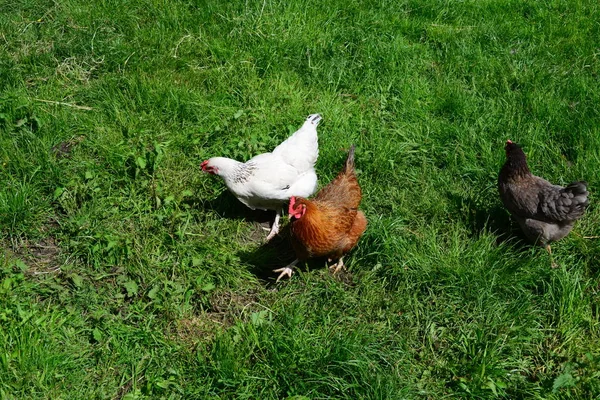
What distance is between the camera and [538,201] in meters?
3.56

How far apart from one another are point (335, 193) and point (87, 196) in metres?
1.92

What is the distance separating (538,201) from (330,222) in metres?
1.48

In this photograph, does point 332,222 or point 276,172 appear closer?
point 332,222

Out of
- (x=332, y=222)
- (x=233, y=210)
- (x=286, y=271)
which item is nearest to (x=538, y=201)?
(x=332, y=222)

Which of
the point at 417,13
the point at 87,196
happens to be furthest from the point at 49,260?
the point at 417,13

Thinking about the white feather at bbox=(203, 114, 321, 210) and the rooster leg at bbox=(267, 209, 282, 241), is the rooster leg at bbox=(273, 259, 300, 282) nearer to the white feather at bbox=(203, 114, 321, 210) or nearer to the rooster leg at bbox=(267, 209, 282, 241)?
the rooster leg at bbox=(267, 209, 282, 241)

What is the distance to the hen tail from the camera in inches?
133

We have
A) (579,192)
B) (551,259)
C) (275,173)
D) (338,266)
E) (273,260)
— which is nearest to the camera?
(579,192)

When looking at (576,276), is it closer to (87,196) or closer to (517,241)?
(517,241)

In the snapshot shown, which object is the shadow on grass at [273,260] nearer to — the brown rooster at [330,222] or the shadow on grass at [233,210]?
the brown rooster at [330,222]

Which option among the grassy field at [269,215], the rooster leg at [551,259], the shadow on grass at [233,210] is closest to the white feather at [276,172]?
the shadow on grass at [233,210]

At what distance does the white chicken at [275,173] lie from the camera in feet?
12.5

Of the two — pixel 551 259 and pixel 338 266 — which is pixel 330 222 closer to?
pixel 338 266

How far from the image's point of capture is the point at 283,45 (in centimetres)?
507
